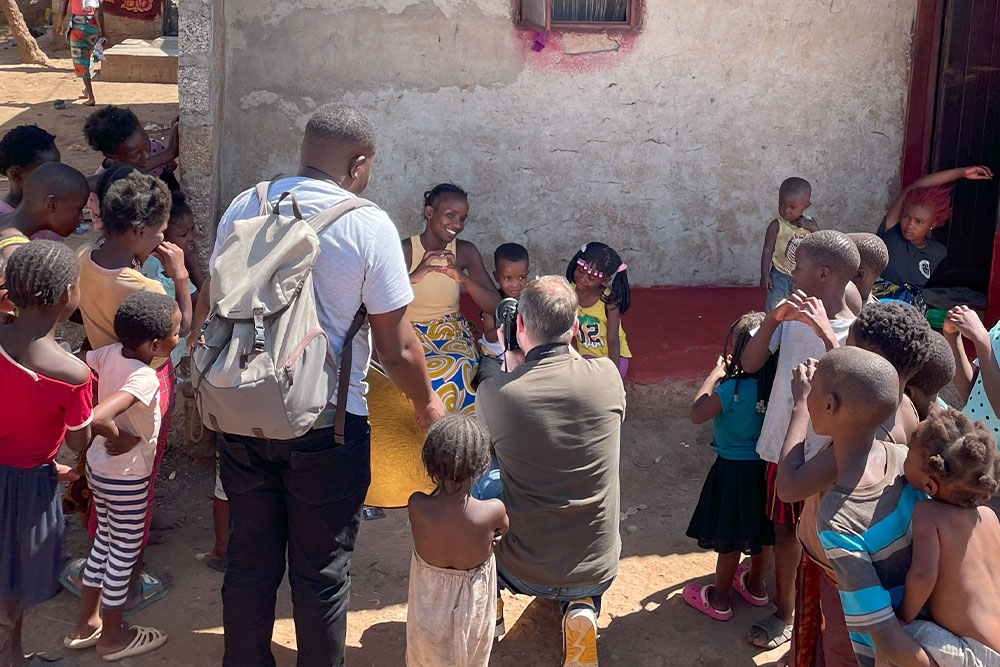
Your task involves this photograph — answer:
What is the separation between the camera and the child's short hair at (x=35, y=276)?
296 centimetres

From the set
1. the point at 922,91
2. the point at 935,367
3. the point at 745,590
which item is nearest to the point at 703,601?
the point at 745,590

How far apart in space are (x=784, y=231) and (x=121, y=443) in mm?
3857

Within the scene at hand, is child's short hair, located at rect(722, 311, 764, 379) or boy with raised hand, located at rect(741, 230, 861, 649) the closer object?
boy with raised hand, located at rect(741, 230, 861, 649)

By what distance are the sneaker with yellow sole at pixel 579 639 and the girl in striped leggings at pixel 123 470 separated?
57.6 inches

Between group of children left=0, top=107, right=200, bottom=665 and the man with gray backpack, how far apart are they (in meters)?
0.57

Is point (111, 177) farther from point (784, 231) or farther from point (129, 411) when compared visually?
point (784, 231)

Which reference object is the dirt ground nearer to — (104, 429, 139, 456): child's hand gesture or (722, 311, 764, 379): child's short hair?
(104, 429, 139, 456): child's hand gesture

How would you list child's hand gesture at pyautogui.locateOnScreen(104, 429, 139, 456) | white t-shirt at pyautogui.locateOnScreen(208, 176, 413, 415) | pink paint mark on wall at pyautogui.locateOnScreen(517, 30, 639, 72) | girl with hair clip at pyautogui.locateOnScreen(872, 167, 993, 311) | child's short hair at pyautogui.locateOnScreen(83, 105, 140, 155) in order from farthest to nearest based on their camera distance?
pink paint mark on wall at pyautogui.locateOnScreen(517, 30, 639, 72)
girl with hair clip at pyautogui.locateOnScreen(872, 167, 993, 311)
child's short hair at pyautogui.locateOnScreen(83, 105, 140, 155)
child's hand gesture at pyautogui.locateOnScreen(104, 429, 139, 456)
white t-shirt at pyautogui.locateOnScreen(208, 176, 413, 415)

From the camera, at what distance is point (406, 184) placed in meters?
5.82

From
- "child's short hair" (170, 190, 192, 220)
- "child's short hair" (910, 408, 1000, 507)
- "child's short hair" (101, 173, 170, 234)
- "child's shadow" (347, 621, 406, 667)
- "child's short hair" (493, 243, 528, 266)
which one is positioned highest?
"child's short hair" (101, 173, 170, 234)

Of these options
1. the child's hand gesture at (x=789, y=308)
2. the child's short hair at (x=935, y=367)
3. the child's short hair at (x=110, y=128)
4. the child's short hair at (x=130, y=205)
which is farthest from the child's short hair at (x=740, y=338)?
the child's short hair at (x=110, y=128)

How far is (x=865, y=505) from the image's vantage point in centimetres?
250

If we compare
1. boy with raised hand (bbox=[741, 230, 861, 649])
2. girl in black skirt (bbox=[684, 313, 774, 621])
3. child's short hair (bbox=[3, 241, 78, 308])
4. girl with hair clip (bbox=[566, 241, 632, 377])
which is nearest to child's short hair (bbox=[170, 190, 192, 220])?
child's short hair (bbox=[3, 241, 78, 308])

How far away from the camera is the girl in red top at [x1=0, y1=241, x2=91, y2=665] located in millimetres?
2965
